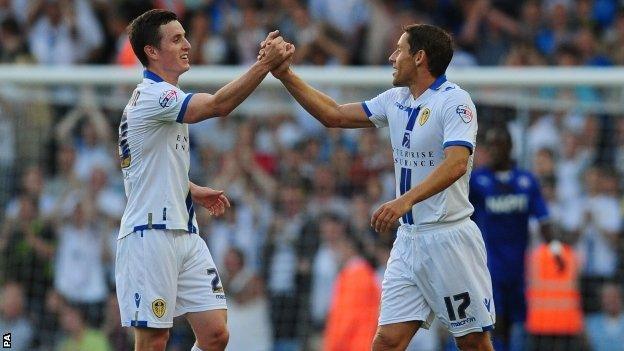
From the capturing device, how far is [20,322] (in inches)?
556

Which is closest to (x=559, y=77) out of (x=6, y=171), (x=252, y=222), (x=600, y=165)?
(x=600, y=165)

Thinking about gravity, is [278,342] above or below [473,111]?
below

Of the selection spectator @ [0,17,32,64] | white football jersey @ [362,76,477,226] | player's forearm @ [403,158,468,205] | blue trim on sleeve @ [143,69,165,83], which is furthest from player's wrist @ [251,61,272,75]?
spectator @ [0,17,32,64]

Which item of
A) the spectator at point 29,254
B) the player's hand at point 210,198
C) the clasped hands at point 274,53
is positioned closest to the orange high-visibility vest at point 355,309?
the spectator at point 29,254

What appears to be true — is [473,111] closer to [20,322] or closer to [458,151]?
[458,151]

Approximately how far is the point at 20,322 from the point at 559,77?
5774 mm

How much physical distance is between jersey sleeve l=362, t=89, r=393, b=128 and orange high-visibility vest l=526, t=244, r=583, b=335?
4.50m

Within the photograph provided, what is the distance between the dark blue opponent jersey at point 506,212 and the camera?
11602 millimetres

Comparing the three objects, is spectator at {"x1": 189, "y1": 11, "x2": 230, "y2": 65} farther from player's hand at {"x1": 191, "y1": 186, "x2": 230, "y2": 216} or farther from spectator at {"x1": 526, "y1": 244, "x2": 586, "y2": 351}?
player's hand at {"x1": 191, "y1": 186, "x2": 230, "y2": 216}

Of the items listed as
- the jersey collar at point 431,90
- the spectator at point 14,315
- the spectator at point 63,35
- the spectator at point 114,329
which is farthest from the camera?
the spectator at point 63,35

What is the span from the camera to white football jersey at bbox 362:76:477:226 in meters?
8.32

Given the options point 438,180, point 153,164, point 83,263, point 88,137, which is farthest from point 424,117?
point 88,137

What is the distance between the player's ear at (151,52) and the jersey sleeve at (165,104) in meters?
0.25

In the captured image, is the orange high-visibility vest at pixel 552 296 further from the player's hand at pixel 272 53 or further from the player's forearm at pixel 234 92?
the player's forearm at pixel 234 92
